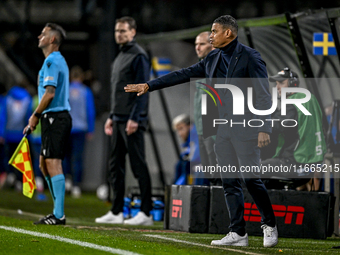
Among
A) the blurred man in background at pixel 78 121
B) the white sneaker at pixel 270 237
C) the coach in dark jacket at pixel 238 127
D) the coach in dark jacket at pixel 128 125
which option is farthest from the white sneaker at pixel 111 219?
the blurred man in background at pixel 78 121

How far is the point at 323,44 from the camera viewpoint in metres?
8.14

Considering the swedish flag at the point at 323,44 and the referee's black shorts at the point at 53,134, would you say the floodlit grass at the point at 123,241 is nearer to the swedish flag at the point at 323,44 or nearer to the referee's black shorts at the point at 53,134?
the referee's black shorts at the point at 53,134

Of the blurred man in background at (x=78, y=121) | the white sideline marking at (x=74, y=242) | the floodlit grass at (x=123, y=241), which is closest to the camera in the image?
the white sideline marking at (x=74, y=242)

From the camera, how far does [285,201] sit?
692 centimetres

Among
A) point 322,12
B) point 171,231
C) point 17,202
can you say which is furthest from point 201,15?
point 171,231

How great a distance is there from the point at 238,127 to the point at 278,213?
1.62 metres

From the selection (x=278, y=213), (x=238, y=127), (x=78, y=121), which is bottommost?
(x=278, y=213)

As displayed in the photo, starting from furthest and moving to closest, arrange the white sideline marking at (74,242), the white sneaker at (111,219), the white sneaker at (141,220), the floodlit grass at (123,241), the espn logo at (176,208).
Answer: the white sneaker at (111,219), the white sneaker at (141,220), the espn logo at (176,208), the floodlit grass at (123,241), the white sideline marking at (74,242)

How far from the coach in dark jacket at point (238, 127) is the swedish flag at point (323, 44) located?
2602 millimetres

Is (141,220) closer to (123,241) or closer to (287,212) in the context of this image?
(287,212)

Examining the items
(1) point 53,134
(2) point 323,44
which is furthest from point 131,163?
(2) point 323,44

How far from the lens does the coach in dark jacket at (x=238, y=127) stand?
5.63m

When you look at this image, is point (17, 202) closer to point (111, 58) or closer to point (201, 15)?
point (111, 58)

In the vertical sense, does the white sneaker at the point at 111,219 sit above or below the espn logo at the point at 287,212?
Answer: below
